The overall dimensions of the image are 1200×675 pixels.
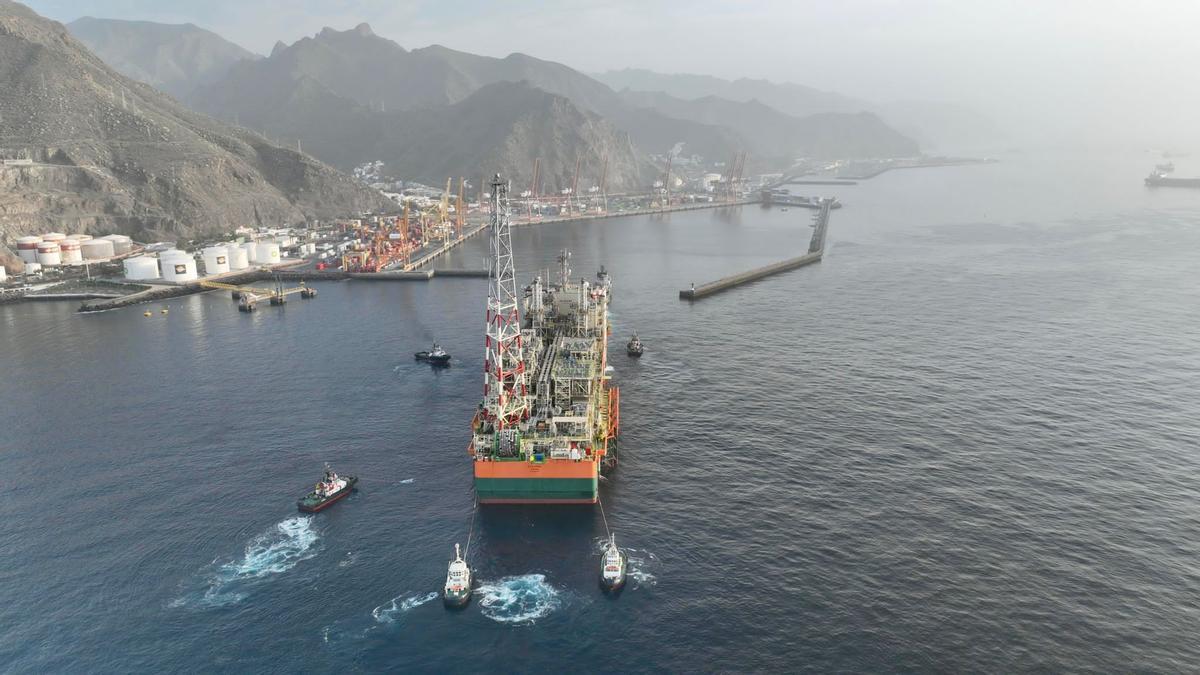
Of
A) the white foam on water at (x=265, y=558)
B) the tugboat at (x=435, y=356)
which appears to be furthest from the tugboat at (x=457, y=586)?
the tugboat at (x=435, y=356)

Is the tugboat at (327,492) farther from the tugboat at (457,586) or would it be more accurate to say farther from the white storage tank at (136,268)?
the white storage tank at (136,268)

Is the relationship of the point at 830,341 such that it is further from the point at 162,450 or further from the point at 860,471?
the point at 162,450

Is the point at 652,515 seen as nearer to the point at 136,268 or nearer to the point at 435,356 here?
the point at 435,356

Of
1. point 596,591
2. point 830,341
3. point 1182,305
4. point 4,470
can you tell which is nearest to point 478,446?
point 596,591

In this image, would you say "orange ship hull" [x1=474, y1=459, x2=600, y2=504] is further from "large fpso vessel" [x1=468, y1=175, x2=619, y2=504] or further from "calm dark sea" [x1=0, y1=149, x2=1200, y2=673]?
"calm dark sea" [x1=0, y1=149, x2=1200, y2=673]

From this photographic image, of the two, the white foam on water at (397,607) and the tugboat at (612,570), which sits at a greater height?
the tugboat at (612,570)

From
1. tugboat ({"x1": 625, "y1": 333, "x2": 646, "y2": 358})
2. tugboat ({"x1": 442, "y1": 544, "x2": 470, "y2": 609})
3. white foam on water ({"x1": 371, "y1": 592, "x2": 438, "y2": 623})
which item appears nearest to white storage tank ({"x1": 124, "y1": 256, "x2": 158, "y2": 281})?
tugboat ({"x1": 625, "y1": 333, "x2": 646, "y2": 358})

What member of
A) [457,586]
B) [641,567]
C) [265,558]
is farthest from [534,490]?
[265,558]
